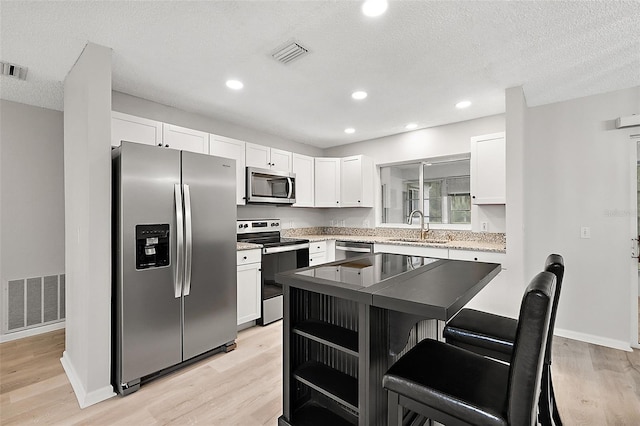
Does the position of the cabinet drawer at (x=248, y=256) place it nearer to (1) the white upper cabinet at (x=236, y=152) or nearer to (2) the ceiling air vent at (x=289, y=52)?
(1) the white upper cabinet at (x=236, y=152)

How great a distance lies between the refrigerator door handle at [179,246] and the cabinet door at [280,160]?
1.84 metres

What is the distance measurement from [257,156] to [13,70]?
2.34m

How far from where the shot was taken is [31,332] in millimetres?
3244

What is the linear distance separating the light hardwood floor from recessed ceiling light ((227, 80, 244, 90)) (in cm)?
258

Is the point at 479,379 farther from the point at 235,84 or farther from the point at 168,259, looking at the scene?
the point at 235,84

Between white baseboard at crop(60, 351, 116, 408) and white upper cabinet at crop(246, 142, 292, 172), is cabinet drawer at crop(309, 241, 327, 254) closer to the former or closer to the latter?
white upper cabinet at crop(246, 142, 292, 172)

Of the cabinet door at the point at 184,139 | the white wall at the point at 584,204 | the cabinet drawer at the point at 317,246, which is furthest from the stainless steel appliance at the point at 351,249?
the cabinet door at the point at 184,139

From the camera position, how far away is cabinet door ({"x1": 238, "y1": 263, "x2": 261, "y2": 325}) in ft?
10.5

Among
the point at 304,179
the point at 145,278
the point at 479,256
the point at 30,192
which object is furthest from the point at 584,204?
→ the point at 30,192

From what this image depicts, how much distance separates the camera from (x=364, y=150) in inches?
198

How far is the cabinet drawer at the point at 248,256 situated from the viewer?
3168 mm

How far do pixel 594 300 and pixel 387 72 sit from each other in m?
3.16

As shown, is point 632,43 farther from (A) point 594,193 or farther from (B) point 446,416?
(B) point 446,416

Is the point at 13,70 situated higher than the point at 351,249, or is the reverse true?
the point at 13,70
